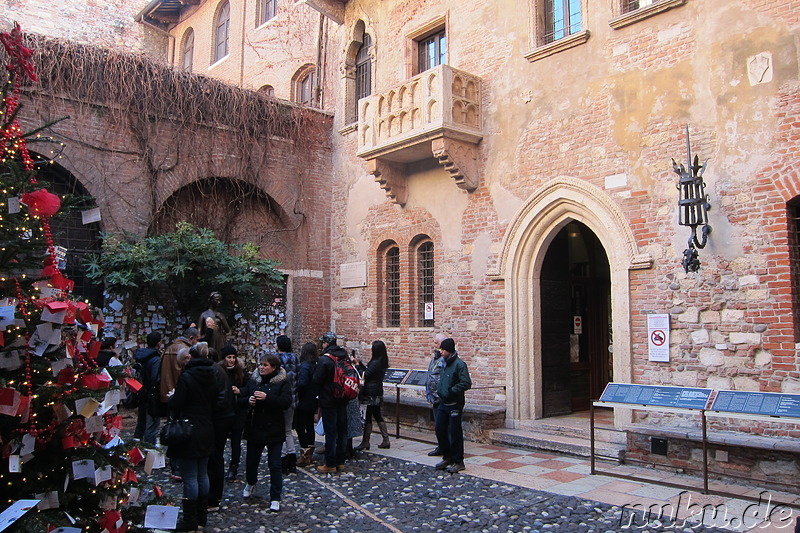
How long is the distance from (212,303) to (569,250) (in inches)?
253

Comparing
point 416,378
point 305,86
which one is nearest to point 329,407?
point 416,378

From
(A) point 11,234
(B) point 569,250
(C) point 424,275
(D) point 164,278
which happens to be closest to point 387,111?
(C) point 424,275

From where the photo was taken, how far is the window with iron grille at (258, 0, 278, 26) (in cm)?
1959

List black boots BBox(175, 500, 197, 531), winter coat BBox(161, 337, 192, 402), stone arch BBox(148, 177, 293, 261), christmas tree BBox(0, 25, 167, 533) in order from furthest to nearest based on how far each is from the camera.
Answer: stone arch BBox(148, 177, 293, 261)
winter coat BBox(161, 337, 192, 402)
black boots BBox(175, 500, 197, 531)
christmas tree BBox(0, 25, 167, 533)

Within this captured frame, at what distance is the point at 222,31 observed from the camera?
2208 centimetres

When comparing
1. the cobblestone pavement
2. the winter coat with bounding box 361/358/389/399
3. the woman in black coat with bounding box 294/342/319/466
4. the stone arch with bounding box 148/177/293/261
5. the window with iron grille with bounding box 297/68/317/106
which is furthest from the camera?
the window with iron grille with bounding box 297/68/317/106

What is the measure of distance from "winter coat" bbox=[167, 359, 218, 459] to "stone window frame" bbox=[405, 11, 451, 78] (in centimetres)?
848

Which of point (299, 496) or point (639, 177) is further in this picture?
point (639, 177)

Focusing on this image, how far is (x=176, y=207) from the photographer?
44.2 feet

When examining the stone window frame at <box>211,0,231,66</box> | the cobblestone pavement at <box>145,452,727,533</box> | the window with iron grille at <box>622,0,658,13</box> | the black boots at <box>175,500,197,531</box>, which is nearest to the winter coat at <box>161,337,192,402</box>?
the cobblestone pavement at <box>145,452,727,533</box>

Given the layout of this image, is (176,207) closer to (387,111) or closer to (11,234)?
(387,111)

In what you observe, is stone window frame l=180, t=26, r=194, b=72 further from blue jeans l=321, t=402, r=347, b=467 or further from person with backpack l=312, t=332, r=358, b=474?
blue jeans l=321, t=402, r=347, b=467

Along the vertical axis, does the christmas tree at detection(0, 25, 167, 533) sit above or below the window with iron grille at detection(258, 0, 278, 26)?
below

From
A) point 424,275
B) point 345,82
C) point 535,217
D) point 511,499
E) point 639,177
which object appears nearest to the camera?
point 511,499
